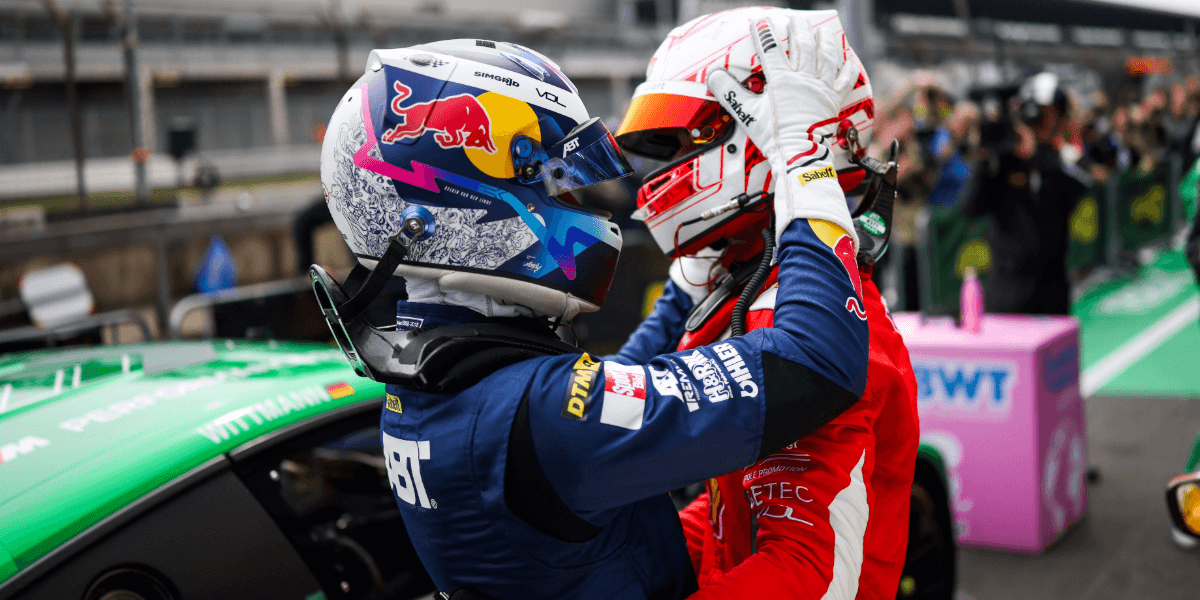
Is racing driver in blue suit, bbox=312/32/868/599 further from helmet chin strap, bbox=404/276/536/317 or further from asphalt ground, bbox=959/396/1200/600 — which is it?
asphalt ground, bbox=959/396/1200/600

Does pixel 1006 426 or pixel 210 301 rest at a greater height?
pixel 210 301

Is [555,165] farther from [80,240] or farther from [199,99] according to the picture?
[199,99]

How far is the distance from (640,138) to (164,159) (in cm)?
2361

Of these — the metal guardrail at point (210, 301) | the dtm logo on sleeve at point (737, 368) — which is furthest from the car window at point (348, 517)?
the metal guardrail at point (210, 301)

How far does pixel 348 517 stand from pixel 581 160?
1.90m

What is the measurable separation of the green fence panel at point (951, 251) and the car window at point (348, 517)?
666 centimetres

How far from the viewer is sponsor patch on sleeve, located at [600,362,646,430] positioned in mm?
1324

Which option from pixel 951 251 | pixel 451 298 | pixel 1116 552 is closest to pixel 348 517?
pixel 451 298

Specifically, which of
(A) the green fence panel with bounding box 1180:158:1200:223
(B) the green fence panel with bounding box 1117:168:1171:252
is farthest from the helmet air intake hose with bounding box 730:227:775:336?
(B) the green fence panel with bounding box 1117:168:1171:252

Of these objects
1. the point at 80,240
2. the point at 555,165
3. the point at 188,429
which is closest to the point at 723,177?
the point at 555,165

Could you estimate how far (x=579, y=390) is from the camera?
1.33 metres

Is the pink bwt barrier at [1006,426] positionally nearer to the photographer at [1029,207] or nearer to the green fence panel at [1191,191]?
the green fence panel at [1191,191]

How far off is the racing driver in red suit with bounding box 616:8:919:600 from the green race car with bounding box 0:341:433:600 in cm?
105

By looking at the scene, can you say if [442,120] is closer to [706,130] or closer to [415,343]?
[415,343]
